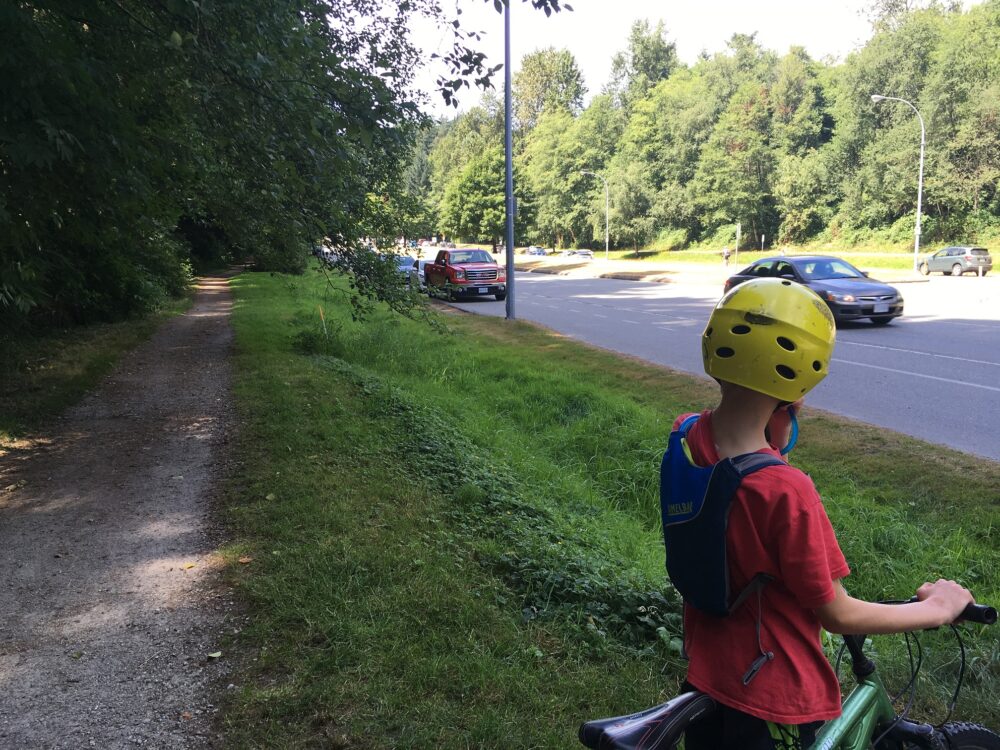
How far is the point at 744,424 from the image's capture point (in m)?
1.69

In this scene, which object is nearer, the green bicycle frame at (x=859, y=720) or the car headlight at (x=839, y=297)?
the green bicycle frame at (x=859, y=720)

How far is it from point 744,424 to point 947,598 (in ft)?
2.11

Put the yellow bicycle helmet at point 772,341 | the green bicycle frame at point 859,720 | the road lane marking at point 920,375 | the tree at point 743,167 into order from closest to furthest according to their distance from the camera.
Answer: the yellow bicycle helmet at point 772,341 < the green bicycle frame at point 859,720 < the road lane marking at point 920,375 < the tree at point 743,167

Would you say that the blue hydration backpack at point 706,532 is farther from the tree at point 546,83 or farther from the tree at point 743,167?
the tree at point 546,83

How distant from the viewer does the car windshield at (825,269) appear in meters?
17.2

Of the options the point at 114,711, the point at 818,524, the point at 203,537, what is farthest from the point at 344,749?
the point at 203,537

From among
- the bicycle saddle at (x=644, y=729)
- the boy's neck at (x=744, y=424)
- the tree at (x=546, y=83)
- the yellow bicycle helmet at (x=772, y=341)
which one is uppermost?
the tree at (x=546, y=83)

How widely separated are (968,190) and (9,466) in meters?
53.7

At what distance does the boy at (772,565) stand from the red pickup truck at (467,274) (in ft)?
75.7

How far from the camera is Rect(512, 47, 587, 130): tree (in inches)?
3907

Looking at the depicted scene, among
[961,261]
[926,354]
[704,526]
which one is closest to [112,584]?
[704,526]

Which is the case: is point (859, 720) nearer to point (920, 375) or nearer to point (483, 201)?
point (920, 375)

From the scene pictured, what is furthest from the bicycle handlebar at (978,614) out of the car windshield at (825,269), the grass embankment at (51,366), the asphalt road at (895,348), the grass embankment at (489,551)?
the car windshield at (825,269)

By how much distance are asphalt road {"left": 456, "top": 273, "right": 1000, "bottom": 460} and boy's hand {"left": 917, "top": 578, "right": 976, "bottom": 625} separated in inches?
238
